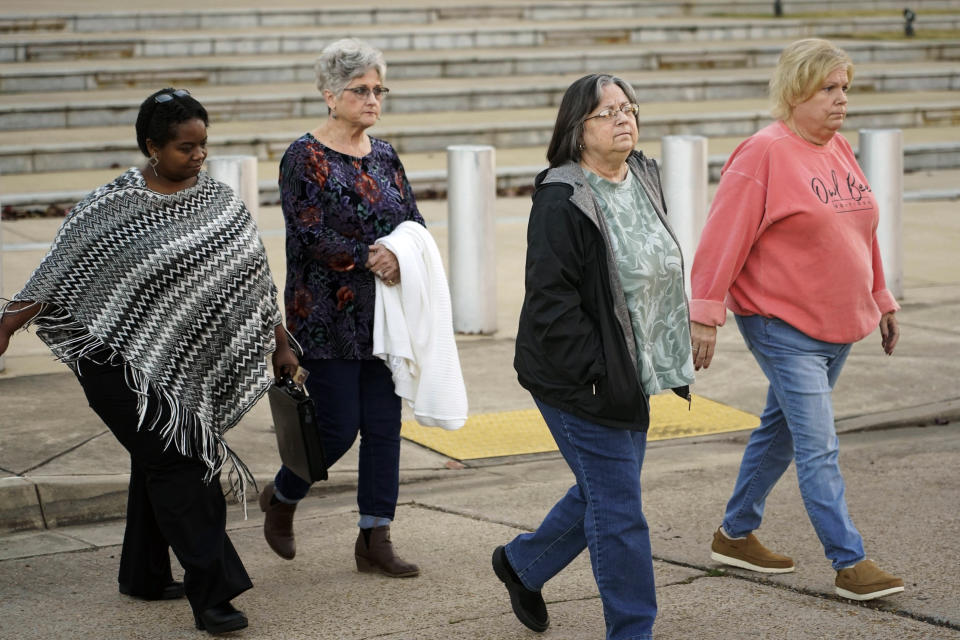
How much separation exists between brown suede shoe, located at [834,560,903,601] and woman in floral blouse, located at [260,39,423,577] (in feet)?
4.85

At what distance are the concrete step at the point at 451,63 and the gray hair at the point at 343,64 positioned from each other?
10.8 m

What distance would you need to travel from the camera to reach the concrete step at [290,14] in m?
17.4

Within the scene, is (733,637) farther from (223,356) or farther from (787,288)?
(223,356)

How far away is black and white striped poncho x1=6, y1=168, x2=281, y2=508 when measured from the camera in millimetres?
4250

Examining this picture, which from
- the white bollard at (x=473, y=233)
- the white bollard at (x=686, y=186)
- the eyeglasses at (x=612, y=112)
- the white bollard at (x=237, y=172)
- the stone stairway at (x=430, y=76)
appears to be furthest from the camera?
the stone stairway at (x=430, y=76)

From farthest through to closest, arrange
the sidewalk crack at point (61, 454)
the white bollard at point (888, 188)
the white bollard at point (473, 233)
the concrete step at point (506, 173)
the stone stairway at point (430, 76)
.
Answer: the stone stairway at point (430, 76) → the concrete step at point (506, 173) → the white bollard at point (888, 188) → the white bollard at point (473, 233) → the sidewalk crack at point (61, 454)

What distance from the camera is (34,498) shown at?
17.9ft

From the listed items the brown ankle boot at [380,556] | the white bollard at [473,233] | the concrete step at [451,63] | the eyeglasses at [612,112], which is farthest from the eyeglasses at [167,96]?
the concrete step at [451,63]

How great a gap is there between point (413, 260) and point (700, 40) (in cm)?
1600

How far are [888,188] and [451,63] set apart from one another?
8.67 meters

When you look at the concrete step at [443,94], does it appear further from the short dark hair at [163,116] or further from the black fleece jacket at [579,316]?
the black fleece jacket at [579,316]

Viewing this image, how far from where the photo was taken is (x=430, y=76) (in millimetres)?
17172


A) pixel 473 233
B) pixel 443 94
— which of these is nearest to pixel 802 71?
pixel 473 233

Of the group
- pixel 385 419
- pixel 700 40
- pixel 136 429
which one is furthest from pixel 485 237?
pixel 700 40
